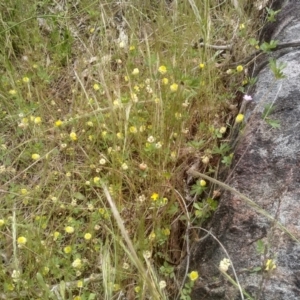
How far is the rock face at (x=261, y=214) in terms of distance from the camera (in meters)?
1.12

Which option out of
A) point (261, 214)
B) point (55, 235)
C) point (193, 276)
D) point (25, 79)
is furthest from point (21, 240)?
point (25, 79)

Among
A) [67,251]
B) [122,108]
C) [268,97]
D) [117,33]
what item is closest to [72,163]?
[122,108]

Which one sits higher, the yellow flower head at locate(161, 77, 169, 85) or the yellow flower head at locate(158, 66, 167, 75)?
the yellow flower head at locate(158, 66, 167, 75)

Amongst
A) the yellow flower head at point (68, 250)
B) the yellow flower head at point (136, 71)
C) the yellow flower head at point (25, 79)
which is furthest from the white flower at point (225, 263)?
the yellow flower head at point (25, 79)

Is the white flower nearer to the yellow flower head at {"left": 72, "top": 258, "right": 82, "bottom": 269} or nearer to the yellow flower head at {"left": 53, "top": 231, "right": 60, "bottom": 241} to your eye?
the yellow flower head at {"left": 72, "top": 258, "right": 82, "bottom": 269}

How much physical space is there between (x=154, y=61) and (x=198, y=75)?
24 cm

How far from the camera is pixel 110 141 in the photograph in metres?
1.75

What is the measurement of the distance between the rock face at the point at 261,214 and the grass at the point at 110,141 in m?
0.08

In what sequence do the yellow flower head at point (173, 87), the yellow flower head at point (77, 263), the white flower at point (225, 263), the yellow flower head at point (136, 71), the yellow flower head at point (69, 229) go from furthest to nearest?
the yellow flower head at point (136, 71) < the yellow flower head at point (173, 87) < the yellow flower head at point (69, 229) < the yellow flower head at point (77, 263) < the white flower at point (225, 263)

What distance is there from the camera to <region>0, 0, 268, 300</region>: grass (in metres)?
1.40

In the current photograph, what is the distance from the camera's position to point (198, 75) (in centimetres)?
193

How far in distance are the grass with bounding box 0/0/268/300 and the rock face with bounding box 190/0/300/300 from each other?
0.08 meters

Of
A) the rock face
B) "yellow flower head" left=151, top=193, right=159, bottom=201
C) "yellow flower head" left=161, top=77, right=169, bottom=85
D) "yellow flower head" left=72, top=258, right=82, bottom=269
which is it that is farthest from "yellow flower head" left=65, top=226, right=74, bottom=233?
"yellow flower head" left=161, top=77, right=169, bottom=85

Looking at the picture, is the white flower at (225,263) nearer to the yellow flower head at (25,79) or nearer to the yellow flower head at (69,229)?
the yellow flower head at (69,229)
